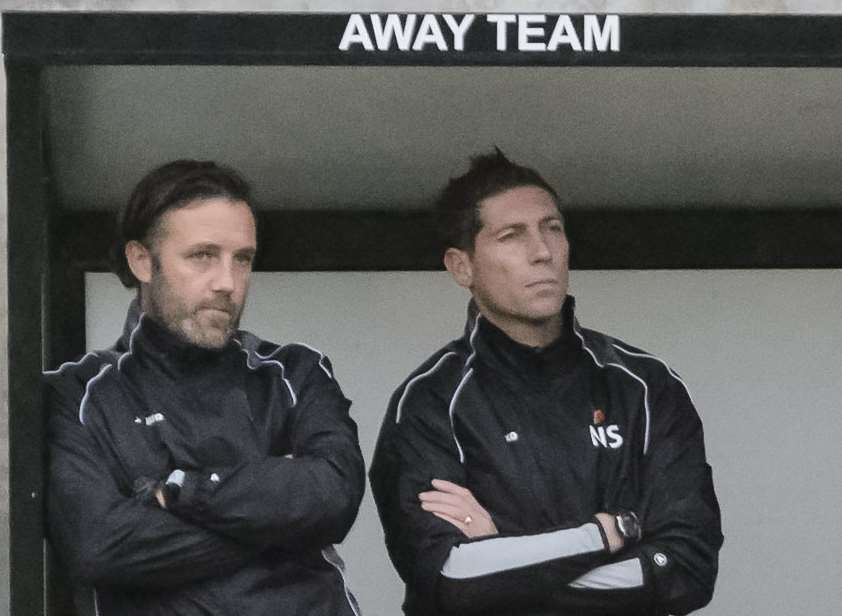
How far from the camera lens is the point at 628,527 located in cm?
409

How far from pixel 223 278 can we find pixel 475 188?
0.70 m

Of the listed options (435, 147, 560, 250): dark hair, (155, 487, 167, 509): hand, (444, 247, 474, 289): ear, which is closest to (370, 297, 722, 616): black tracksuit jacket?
(444, 247, 474, 289): ear

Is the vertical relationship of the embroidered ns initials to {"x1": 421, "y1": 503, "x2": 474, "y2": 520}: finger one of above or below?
above

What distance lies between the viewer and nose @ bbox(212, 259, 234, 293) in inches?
163

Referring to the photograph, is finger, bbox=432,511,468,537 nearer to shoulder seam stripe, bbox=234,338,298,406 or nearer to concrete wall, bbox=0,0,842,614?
shoulder seam stripe, bbox=234,338,298,406

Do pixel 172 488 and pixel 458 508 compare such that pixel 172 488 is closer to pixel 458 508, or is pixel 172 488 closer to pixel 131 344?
pixel 131 344

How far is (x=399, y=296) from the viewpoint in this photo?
17.3ft

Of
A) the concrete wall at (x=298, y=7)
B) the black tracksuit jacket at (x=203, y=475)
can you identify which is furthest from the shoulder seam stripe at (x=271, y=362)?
the concrete wall at (x=298, y=7)

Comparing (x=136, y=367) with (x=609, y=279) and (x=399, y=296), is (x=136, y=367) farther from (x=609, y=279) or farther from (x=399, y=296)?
(x=609, y=279)

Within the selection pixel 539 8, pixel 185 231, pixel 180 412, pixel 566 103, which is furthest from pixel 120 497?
pixel 539 8

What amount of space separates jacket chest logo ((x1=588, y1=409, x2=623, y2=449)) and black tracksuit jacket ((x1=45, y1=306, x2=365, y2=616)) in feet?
1.75

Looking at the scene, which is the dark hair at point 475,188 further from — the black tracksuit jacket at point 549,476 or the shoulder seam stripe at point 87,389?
the shoulder seam stripe at point 87,389

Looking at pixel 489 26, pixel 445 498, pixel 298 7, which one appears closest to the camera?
pixel 489 26

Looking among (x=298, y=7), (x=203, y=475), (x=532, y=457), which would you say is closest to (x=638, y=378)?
(x=532, y=457)
